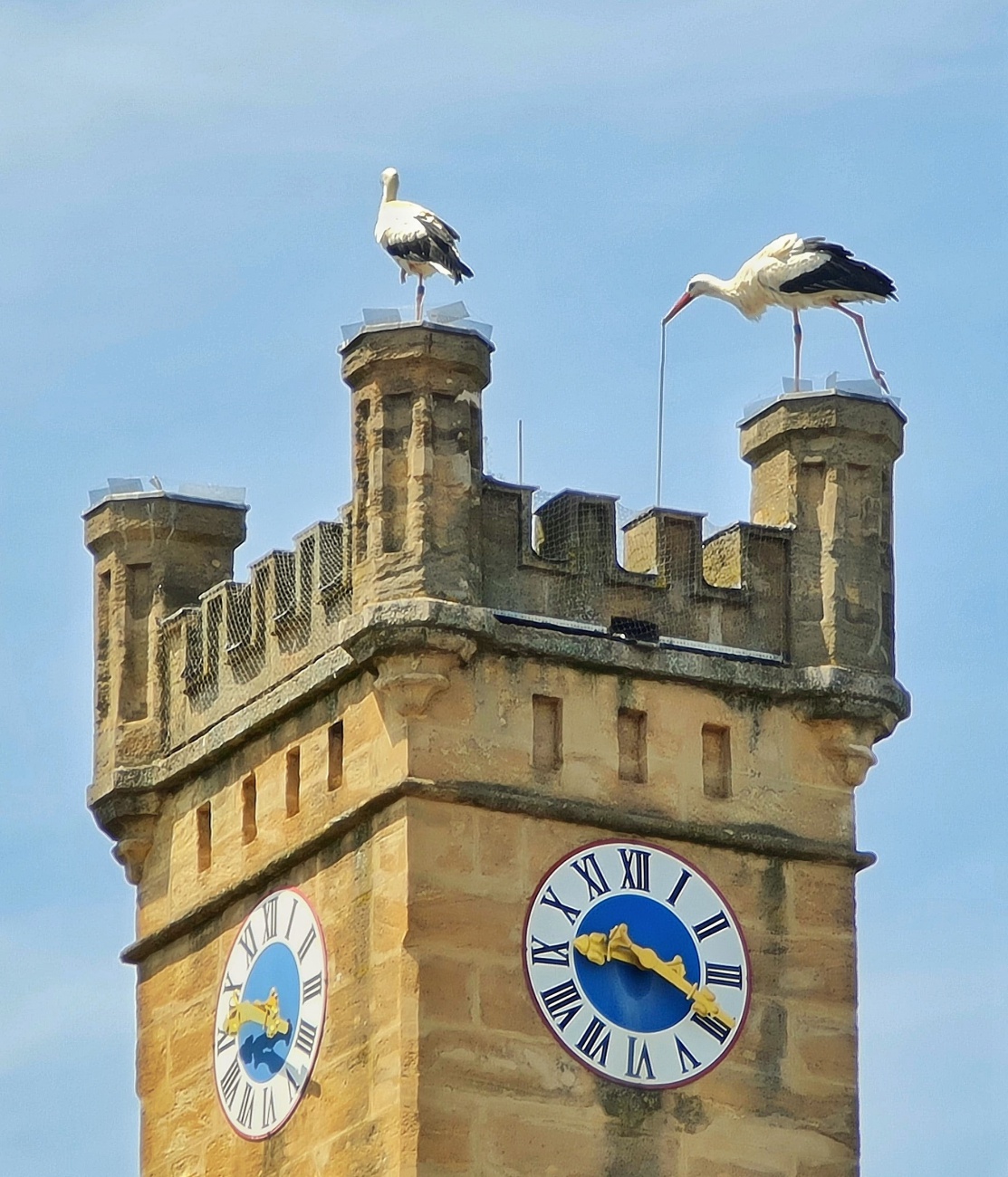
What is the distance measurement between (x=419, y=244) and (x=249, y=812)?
4877 millimetres

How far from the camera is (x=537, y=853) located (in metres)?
48.6

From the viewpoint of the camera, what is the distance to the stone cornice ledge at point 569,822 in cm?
4841

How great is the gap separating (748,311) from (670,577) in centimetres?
283

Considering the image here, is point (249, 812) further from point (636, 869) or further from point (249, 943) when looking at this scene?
point (636, 869)

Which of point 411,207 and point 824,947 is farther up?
A: point 411,207

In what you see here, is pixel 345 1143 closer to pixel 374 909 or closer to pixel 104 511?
pixel 374 909

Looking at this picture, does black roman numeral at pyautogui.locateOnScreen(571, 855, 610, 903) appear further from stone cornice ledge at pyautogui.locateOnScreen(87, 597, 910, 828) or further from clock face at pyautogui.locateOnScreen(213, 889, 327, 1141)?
clock face at pyautogui.locateOnScreen(213, 889, 327, 1141)

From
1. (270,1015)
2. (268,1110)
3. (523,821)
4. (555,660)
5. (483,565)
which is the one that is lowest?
(268,1110)

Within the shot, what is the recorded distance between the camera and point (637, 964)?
48531 millimetres

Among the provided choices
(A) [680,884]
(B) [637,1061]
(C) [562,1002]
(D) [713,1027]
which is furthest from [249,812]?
(D) [713,1027]

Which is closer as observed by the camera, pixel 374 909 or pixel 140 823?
pixel 374 909

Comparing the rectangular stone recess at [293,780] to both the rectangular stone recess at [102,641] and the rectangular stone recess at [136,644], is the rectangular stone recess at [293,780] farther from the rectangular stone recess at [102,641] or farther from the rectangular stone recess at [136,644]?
the rectangular stone recess at [102,641]

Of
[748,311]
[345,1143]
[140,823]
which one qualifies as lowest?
[345,1143]

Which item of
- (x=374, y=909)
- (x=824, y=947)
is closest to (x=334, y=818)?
(x=374, y=909)
